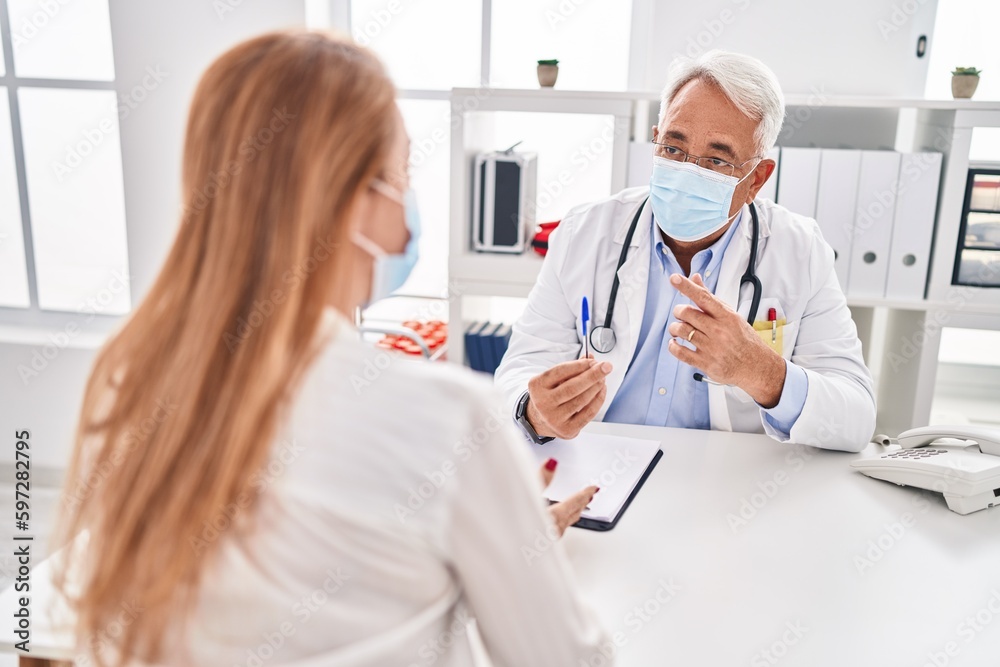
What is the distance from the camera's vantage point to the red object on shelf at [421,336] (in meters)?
2.72

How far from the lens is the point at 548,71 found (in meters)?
2.38

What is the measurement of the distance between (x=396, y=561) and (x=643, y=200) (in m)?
1.37

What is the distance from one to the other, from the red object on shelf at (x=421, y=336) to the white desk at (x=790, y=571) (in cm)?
146

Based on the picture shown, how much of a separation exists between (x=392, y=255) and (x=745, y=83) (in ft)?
3.63

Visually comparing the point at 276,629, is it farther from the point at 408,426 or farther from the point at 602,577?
the point at 602,577

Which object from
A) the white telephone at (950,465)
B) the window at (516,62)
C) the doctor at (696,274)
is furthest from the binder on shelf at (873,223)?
the white telephone at (950,465)

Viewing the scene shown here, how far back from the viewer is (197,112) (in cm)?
68

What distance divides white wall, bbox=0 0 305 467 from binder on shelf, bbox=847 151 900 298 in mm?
1804

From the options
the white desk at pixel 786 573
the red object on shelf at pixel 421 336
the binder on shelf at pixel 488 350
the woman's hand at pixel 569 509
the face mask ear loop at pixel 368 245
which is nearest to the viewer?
the face mask ear loop at pixel 368 245

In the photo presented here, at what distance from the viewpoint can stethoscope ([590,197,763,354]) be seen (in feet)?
5.61

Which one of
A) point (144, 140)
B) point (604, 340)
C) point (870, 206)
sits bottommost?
point (604, 340)

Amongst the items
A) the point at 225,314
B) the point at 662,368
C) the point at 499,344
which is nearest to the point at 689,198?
the point at 662,368

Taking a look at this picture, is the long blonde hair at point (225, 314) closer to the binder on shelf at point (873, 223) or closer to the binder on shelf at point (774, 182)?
the binder on shelf at point (774, 182)

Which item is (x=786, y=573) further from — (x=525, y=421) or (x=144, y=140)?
(x=144, y=140)
